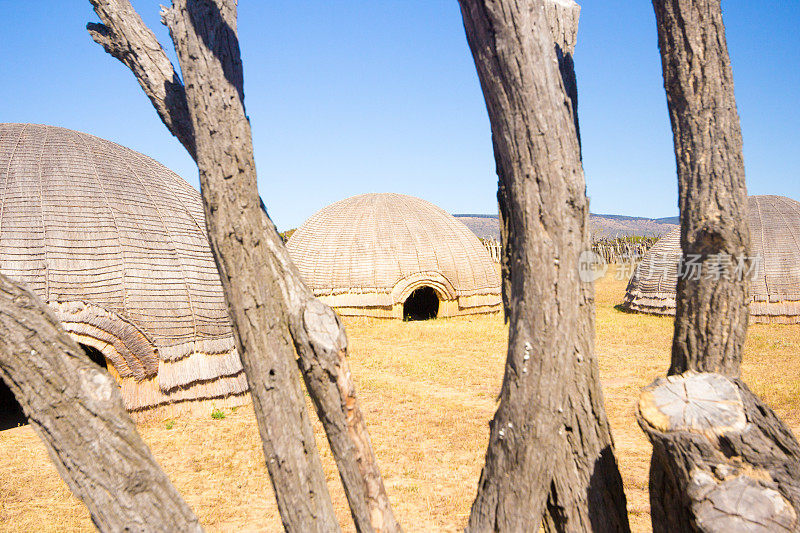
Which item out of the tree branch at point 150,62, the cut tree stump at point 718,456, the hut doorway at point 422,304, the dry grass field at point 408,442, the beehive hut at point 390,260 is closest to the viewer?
the cut tree stump at point 718,456

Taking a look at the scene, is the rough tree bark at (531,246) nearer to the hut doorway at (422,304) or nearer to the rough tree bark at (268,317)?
the rough tree bark at (268,317)

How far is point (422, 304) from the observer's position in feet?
75.0

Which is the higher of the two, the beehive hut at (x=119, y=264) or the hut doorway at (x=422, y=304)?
the beehive hut at (x=119, y=264)

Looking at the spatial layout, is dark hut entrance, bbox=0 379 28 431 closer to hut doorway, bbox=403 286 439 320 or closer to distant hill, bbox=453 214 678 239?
hut doorway, bbox=403 286 439 320

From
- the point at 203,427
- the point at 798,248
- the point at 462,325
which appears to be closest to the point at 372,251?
the point at 462,325

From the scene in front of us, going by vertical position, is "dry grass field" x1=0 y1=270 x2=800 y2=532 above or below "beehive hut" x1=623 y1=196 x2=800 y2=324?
below

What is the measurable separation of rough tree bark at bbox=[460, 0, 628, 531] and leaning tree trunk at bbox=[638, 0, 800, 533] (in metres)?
0.64

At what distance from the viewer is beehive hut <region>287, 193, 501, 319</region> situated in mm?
18438

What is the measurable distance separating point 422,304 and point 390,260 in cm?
482

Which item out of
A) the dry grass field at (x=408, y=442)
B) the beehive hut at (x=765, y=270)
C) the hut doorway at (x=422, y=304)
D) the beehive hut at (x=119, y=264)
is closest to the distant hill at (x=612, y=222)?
the hut doorway at (x=422, y=304)

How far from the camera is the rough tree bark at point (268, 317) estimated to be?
2961 millimetres

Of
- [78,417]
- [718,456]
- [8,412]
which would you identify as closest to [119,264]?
[8,412]

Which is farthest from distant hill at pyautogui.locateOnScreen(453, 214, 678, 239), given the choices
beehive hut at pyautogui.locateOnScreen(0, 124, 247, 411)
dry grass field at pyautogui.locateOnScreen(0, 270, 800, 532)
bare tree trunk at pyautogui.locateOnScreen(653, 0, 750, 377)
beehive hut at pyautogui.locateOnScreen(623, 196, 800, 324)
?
bare tree trunk at pyautogui.locateOnScreen(653, 0, 750, 377)

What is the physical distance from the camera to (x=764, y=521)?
8.73ft
